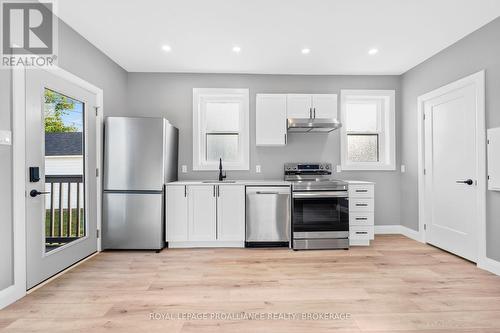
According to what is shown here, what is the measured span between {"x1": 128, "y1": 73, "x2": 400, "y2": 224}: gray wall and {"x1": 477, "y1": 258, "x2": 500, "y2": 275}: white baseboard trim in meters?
1.52

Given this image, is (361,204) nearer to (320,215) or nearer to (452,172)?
(320,215)

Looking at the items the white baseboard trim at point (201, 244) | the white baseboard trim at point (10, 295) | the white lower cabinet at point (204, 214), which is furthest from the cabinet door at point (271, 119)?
the white baseboard trim at point (10, 295)

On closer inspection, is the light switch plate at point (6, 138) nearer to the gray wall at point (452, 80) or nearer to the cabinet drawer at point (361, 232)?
the cabinet drawer at point (361, 232)

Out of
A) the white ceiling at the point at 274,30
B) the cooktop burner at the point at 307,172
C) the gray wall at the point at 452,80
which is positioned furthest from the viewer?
the cooktop burner at the point at 307,172

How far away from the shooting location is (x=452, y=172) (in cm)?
326

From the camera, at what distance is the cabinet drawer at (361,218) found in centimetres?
366

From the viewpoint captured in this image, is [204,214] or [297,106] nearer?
[204,214]

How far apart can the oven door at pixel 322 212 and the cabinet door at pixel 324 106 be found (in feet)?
4.26

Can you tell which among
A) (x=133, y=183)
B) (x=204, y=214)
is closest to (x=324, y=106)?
(x=204, y=214)

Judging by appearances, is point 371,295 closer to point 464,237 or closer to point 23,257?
point 464,237

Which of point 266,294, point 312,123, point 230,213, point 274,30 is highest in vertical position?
point 274,30

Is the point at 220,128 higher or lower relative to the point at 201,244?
higher

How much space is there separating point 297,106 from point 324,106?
445 millimetres

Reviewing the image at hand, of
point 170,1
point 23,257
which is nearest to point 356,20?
point 170,1
